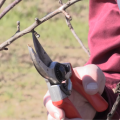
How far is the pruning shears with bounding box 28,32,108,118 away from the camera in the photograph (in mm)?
687

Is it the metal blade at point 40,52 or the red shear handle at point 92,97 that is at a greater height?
the metal blade at point 40,52

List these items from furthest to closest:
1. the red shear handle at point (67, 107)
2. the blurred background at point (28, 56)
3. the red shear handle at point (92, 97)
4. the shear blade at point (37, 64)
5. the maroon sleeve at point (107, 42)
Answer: the blurred background at point (28, 56), the maroon sleeve at point (107, 42), the red shear handle at point (92, 97), the red shear handle at point (67, 107), the shear blade at point (37, 64)

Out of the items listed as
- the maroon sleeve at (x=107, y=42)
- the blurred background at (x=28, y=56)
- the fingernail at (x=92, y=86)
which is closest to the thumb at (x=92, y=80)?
the fingernail at (x=92, y=86)

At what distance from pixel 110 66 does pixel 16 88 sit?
66.6 inches

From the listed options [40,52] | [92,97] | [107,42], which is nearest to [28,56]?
[107,42]

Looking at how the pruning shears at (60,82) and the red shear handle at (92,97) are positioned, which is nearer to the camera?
the pruning shears at (60,82)

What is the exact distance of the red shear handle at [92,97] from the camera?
2.75 ft

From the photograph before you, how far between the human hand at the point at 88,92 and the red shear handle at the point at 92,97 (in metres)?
0.02

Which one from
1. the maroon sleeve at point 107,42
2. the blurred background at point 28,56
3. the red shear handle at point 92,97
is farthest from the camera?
the blurred background at point 28,56

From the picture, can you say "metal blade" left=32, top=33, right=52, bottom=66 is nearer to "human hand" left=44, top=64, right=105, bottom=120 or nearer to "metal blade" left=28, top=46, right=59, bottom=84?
"metal blade" left=28, top=46, right=59, bottom=84

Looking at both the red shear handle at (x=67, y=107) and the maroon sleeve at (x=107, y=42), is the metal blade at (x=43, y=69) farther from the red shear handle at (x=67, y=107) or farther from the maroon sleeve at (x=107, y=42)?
the maroon sleeve at (x=107, y=42)

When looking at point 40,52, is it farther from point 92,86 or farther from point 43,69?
point 92,86

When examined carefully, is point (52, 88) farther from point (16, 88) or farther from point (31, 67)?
point (31, 67)

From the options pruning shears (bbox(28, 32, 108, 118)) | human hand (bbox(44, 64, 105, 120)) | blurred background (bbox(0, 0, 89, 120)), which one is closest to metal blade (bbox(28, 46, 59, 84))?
pruning shears (bbox(28, 32, 108, 118))
